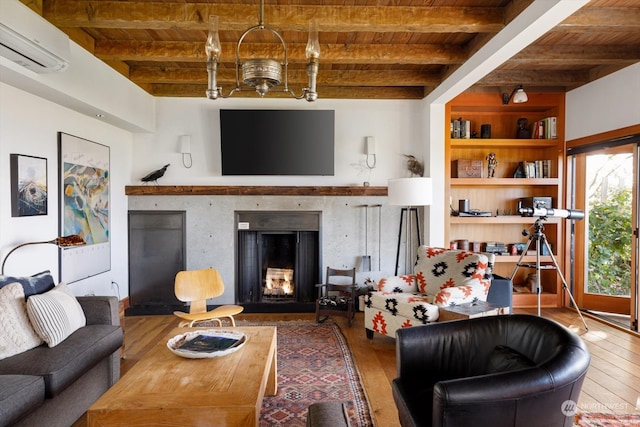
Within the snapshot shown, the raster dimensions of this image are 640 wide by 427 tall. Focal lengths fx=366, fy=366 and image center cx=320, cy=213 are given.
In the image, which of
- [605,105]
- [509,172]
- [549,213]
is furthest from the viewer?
[509,172]

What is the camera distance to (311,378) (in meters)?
2.69

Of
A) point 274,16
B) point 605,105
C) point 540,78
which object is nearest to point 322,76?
point 274,16

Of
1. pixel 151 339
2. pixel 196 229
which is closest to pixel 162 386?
pixel 151 339

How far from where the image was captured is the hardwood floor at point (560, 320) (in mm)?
2365

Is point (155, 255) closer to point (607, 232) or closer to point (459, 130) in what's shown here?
point (459, 130)

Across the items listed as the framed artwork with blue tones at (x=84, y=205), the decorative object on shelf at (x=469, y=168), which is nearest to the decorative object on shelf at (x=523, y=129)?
the decorative object on shelf at (x=469, y=168)

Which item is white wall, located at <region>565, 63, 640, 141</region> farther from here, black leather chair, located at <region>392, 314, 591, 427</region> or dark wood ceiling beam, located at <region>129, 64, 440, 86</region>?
black leather chair, located at <region>392, 314, 591, 427</region>

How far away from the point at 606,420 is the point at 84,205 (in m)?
4.47

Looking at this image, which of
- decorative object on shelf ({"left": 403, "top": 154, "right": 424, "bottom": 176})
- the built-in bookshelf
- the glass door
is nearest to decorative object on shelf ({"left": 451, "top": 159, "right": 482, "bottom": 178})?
the built-in bookshelf

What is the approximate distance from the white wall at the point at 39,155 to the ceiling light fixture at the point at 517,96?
4595 millimetres

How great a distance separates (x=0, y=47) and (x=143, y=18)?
887 mm

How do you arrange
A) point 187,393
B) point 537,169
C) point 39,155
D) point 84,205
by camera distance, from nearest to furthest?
point 187,393 < point 39,155 < point 84,205 < point 537,169

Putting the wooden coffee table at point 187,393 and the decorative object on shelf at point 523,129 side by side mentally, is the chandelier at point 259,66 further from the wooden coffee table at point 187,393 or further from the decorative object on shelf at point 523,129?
the decorative object on shelf at point 523,129

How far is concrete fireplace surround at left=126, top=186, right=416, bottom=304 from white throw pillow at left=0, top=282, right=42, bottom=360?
2.36 m
